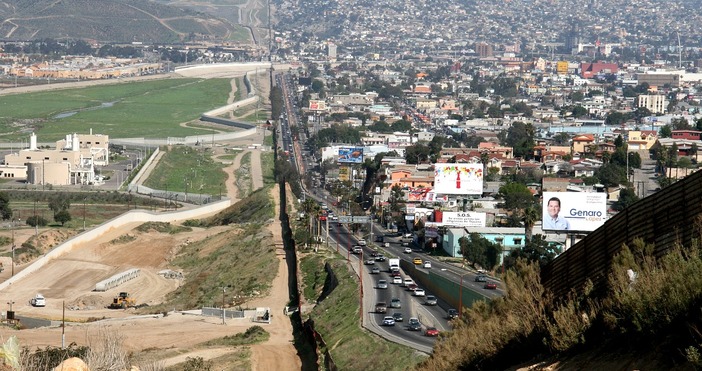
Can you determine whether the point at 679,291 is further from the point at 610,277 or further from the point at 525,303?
the point at 525,303

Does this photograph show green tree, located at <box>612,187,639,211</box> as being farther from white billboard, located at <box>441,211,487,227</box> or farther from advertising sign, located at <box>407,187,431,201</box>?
advertising sign, located at <box>407,187,431,201</box>

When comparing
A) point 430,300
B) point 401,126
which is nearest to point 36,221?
point 430,300

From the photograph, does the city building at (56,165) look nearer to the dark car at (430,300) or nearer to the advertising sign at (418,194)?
the advertising sign at (418,194)

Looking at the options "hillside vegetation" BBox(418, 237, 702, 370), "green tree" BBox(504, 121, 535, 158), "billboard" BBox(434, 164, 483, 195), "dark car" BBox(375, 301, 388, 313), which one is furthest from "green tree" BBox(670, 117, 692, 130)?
"hillside vegetation" BBox(418, 237, 702, 370)

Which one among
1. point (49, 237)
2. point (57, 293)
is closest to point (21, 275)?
point (57, 293)

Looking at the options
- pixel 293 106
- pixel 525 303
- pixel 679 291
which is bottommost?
pixel 293 106

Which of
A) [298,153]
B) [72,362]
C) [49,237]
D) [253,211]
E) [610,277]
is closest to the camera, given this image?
[610,277]
